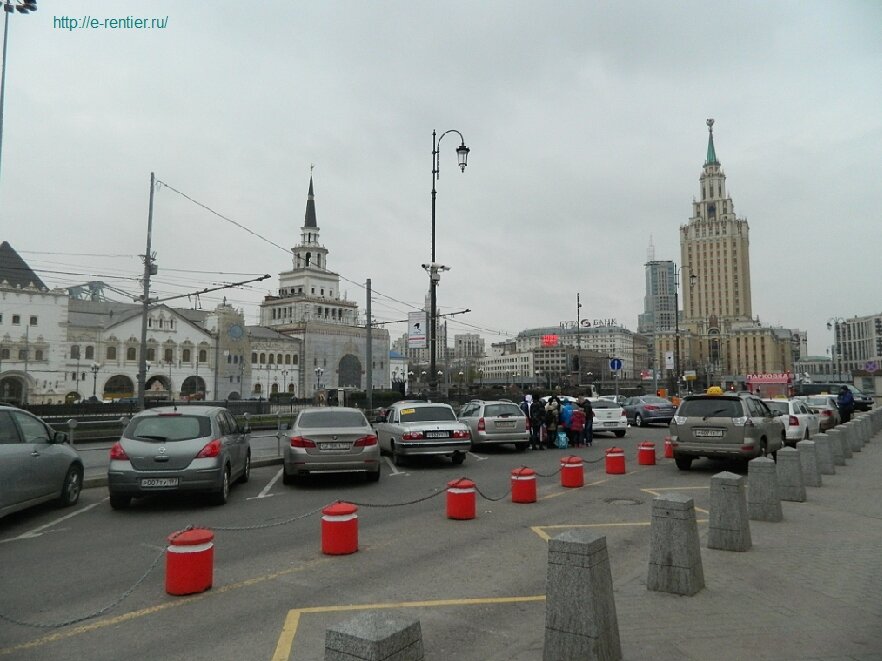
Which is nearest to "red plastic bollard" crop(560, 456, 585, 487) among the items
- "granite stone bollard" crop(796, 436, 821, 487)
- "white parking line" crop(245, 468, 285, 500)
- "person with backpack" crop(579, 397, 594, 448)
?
"granite stone bollard" crop(796, 436, 821, 487)

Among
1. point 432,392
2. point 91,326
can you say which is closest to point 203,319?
point 91,326

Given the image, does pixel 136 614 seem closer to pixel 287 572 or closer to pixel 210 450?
pixel 287 572

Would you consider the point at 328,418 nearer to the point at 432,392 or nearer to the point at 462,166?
the point at 432,392

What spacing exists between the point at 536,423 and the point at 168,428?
12110 mm

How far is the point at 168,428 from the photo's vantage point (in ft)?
32.0

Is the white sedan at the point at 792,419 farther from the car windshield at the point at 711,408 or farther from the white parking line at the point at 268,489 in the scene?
the white parking line at the point at 268,489

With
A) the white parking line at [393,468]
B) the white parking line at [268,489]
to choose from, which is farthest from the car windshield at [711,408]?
the white parking line at [268,489]

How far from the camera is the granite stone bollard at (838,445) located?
14.3m

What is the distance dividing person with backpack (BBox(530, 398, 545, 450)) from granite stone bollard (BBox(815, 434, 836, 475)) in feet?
26.0

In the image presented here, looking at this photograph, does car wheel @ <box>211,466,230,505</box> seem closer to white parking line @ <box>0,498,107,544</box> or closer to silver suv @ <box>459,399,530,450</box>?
white parking line @ <box>0,498,107,544</box>

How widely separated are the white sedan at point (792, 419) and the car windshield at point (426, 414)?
8.67 m

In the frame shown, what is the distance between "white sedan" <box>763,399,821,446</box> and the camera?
1705 centimetres

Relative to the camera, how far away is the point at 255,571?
20.9 feet

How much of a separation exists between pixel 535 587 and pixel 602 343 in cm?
15741
